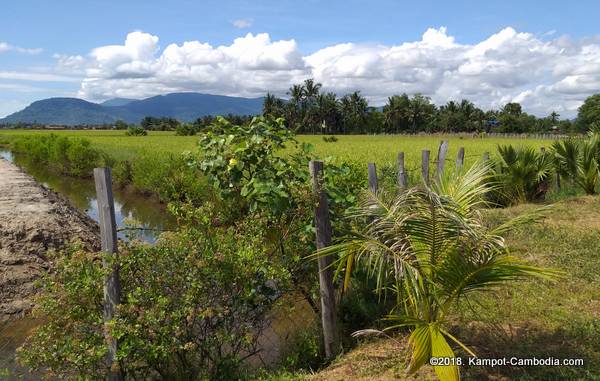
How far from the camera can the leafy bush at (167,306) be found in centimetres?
368

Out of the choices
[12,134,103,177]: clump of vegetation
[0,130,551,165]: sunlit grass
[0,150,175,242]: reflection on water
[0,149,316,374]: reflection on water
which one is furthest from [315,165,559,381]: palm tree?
[12,134,103,177]: clump of vegetation

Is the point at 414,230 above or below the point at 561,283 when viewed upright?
above

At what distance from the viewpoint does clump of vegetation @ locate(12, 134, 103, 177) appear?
26.8 m

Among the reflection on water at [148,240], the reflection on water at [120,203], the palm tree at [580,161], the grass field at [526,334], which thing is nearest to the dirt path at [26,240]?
the reflection on water at [148,240]

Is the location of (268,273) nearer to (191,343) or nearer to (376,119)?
(191,343)

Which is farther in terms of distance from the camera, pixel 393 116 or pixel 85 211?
pixel 393 116

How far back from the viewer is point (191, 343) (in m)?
3.73

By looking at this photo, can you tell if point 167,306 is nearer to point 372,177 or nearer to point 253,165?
point 253,165

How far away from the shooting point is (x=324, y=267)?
448cm

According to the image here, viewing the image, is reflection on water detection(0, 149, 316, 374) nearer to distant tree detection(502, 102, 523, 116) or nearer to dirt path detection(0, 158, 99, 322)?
dirt path detection(0, 158, 99, 322)

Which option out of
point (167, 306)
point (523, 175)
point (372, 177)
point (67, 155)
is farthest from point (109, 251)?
point (67, 155)

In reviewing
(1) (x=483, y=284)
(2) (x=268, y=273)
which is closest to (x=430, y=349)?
(1) (x=483, y=284)

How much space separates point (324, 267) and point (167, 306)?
1487mm

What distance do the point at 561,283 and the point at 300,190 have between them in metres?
3.62
